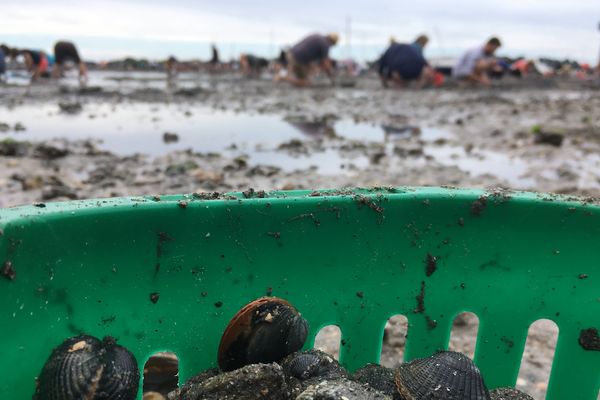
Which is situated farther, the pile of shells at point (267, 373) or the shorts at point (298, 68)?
the shorts at point (298, 68)

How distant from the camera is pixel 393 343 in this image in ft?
9.03

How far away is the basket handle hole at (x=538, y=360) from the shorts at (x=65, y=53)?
23.9 metres

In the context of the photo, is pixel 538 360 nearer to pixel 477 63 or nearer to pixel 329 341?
pixel 329 341

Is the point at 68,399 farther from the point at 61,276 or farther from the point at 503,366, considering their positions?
the point at 503,366

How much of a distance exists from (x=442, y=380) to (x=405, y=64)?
18768mm

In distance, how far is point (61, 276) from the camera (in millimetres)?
1612

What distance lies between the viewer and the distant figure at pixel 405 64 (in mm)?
A: 18855

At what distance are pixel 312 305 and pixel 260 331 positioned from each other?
1.14ft

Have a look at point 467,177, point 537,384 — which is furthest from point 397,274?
point 467,177

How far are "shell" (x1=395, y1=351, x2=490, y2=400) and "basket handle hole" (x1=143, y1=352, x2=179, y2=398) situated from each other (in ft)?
3.47

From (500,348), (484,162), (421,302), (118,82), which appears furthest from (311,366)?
(118,82)

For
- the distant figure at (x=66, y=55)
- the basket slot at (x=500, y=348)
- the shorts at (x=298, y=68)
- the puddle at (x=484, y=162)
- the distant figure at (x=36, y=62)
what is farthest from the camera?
the distant figure at (x=36, y=62)

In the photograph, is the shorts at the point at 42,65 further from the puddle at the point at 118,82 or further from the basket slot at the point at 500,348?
the basket slot at the point at 500,348

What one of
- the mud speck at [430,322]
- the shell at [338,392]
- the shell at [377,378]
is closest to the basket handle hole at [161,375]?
the shell at [377,378]
